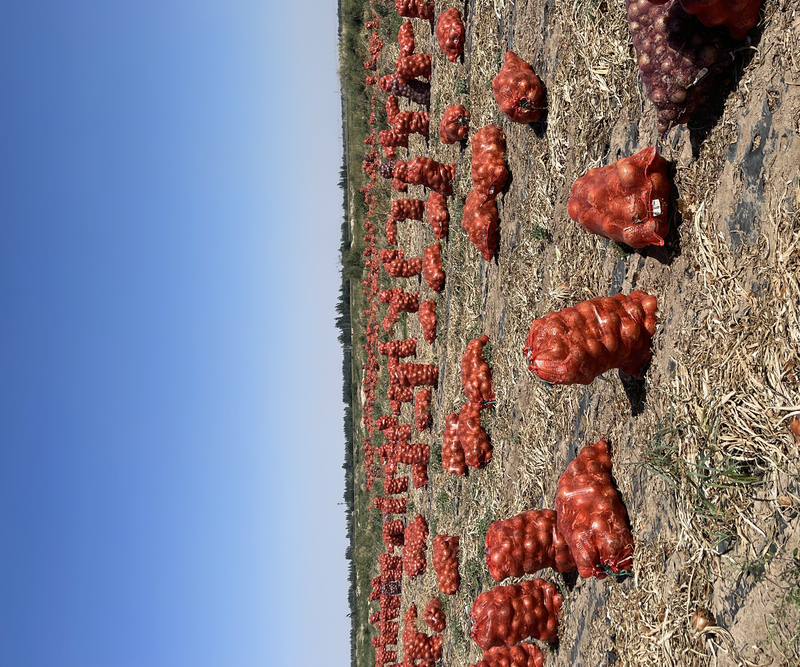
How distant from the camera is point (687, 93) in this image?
3.13 metres

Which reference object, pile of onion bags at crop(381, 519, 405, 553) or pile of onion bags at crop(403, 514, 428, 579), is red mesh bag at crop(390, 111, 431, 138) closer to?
pile of onion bags at crop(403, 514, 428, 579)

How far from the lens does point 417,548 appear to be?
10602mm

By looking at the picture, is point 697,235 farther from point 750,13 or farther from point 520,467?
point 520,467

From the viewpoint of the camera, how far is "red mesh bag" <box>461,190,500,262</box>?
7008 mm

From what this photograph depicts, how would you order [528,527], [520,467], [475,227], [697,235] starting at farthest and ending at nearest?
[475,227]
[520,467]
[528,527]
[697,235]

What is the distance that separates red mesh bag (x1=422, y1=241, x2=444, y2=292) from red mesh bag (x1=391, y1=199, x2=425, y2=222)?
2.09m

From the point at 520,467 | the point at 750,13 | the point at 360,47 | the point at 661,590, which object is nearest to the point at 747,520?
the point at 661,590

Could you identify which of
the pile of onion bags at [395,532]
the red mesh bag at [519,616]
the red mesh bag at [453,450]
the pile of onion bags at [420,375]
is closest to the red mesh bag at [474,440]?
the red mesh bag at [453,450]

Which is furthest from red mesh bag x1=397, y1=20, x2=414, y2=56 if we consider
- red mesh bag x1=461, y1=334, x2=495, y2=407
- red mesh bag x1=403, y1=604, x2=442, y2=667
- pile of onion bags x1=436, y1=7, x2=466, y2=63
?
red mesh bag x1=403, y1=604, x2=442, y2=667

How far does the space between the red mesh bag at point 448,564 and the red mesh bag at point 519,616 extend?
305 cm

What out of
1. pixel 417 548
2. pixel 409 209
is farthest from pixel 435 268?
pixel 417 548

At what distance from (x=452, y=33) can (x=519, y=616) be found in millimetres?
8011

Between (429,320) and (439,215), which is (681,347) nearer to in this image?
(439,215)

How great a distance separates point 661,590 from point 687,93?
298 centimetres
